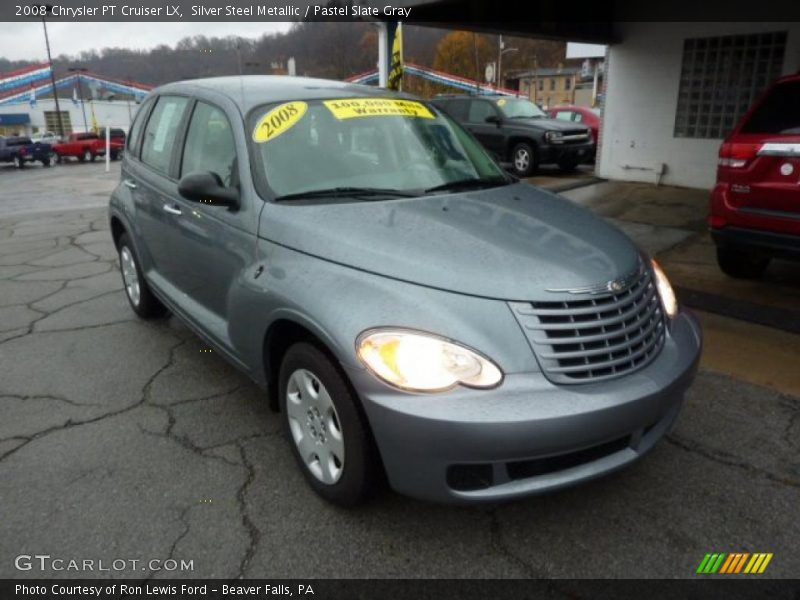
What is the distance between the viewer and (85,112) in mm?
57156

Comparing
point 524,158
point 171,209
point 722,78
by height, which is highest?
point 722,78

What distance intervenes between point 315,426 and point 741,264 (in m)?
4.58

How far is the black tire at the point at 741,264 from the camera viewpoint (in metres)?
5.39

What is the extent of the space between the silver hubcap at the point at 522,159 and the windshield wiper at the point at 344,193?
35.2 ft

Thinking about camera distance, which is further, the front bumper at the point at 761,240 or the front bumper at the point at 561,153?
the front bumper at the point at 561,153

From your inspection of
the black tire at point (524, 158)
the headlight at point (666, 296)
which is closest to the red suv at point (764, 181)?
the headlight at point (666, 296)

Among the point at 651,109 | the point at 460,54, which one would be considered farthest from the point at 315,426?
the point at 460,54

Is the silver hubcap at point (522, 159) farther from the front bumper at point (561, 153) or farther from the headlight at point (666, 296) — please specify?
the headlight at point (666, 296)

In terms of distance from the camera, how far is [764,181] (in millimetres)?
4344

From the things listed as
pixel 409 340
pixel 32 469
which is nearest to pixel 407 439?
pixel 409 340

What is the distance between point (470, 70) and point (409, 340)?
74982 millimetres

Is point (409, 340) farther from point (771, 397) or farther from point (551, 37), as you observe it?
point (551, 37)

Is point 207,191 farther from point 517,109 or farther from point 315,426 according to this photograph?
point 517,109
